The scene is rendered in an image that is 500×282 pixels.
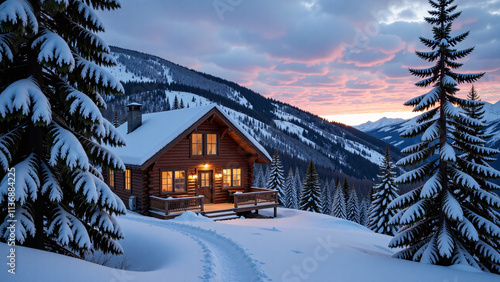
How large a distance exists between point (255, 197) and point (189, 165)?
17.2 ft

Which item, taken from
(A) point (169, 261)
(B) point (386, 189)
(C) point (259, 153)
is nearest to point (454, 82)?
(A) point (169, 261)

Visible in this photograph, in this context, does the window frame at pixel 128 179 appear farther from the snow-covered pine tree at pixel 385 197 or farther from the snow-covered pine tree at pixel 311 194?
the snow-covered pine tree at pixel 311 194

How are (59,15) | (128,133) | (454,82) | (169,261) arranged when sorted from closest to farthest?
(59,15) → (169,261) → (454,82) → (128,133)

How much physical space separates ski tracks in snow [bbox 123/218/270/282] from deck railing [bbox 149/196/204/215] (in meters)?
6.98

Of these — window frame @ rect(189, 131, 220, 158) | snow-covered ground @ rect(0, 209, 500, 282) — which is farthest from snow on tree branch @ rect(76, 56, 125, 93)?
window frame @ rect(189, 131, 220, 158)

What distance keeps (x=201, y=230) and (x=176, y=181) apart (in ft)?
29.5

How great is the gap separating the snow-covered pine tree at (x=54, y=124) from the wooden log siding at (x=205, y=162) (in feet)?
43.7

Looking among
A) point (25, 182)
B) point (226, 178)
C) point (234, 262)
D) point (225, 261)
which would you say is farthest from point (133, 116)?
point (25, 182)

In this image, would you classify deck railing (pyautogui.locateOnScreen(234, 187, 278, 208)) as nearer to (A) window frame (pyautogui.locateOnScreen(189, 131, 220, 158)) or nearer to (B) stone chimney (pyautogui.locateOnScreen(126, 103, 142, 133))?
(A) window frame (pyautogui.locateOnScreen(189, 131, 220, 158))

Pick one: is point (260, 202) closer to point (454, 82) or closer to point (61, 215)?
point (454, 82)

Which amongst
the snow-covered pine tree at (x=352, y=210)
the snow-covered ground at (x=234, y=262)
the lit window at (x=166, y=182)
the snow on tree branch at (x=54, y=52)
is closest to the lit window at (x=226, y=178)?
the lit window at (x=166, y=182)

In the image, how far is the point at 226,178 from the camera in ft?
76.4

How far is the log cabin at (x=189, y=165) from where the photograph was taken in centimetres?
1991

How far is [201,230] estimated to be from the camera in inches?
511
